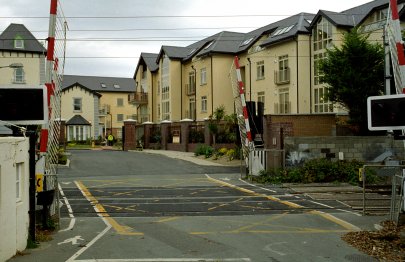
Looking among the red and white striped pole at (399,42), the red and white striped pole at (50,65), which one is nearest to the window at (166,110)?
the red and white striped pole at (50,65)

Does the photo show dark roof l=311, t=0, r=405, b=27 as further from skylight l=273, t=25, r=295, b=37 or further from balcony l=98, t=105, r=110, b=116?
balcony l=98, t=105, r=110, b=116

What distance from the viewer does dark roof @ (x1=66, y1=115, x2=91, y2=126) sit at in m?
63.6

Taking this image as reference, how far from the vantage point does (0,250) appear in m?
7.73

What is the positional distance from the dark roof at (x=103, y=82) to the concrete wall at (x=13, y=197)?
Result: 70.2 metres

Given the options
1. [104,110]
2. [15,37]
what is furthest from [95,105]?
[15,37]

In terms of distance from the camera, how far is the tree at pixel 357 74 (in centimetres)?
2636

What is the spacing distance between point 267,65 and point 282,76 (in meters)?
2.57

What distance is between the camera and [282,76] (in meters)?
40.4

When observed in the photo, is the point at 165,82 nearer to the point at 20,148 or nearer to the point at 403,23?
the point at 403,23

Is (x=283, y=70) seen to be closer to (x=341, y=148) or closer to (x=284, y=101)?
(x=284, y=101)

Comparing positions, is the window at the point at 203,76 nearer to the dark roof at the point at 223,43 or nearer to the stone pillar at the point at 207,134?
the dark roof at the point at 223,43

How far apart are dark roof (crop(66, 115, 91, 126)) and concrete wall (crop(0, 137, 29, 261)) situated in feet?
183

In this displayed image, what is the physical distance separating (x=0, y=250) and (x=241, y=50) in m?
40.2

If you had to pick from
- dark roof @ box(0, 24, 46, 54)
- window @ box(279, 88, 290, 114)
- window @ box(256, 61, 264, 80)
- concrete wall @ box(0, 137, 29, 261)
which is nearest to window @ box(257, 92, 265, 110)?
window @ box(256, 61, 264, 80)
